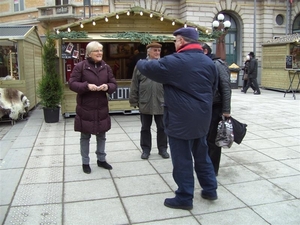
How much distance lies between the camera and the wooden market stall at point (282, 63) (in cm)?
1486

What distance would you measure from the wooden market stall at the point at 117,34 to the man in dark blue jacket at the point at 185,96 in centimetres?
543

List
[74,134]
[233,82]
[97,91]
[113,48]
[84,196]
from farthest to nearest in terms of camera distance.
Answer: [233,82], [113,48], [74,134], [97,91], [84,196]

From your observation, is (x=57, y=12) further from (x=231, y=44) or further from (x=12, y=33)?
(x=12, y=33)

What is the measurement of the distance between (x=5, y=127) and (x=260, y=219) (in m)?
6.74

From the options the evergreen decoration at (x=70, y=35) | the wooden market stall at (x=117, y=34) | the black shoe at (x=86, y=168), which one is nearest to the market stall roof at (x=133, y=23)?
the wooden market stall at (x=117, y=34)

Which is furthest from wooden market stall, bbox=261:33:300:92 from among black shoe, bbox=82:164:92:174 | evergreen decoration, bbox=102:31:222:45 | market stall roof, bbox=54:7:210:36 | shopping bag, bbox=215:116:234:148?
black shoe, bbox=82:164:92:174

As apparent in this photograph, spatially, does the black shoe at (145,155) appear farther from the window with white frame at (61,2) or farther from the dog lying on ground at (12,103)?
the window with white frame at (61,2)

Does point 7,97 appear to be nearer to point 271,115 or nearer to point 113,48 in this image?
point 113,48

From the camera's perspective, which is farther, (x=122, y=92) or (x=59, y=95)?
(x=122, y=92)

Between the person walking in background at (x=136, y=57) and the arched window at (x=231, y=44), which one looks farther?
the arched window at (x=231, y=44)

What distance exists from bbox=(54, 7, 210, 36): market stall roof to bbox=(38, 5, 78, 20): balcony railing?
Answer: 18887 mm

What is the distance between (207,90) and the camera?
131 inches

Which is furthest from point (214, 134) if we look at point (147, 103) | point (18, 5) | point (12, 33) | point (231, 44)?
point (18, 5)

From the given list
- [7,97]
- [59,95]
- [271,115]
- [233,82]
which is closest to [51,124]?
[59,95]
